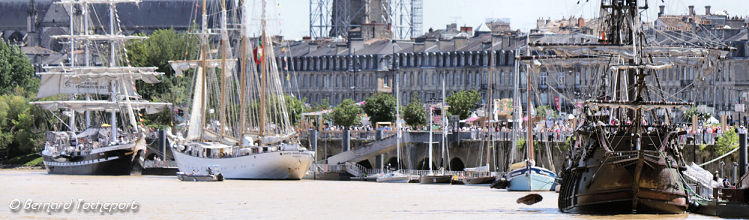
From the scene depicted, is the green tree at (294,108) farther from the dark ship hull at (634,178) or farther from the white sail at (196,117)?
the dark ship hull at (634,178)

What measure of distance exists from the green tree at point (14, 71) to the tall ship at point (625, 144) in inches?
3588

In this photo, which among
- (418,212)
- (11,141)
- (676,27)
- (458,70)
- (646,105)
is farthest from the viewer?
(458,70)

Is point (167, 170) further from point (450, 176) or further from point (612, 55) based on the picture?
point (612, 55)

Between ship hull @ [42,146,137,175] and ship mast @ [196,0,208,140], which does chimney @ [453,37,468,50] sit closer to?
ship mast @ [196,0,208,140]

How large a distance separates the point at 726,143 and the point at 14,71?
8763cm

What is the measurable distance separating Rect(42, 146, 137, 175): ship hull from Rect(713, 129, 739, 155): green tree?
1431 inches

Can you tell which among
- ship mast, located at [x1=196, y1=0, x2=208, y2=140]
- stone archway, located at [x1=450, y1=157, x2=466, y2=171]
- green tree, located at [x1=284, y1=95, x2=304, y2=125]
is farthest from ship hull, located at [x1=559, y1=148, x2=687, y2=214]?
green tree, located at [x1=284, y1=95, x2=304, y2=125]

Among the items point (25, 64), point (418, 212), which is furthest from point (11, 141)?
point (418, 212)

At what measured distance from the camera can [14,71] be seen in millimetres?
141500

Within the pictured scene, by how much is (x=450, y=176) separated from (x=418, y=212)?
81.7ft

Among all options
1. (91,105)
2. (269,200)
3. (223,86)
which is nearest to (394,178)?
(223,86)

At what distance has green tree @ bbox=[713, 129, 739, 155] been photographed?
6638 cm

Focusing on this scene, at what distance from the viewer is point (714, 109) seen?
312 feet

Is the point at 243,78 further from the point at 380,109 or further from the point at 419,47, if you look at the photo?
the point at 419,47
